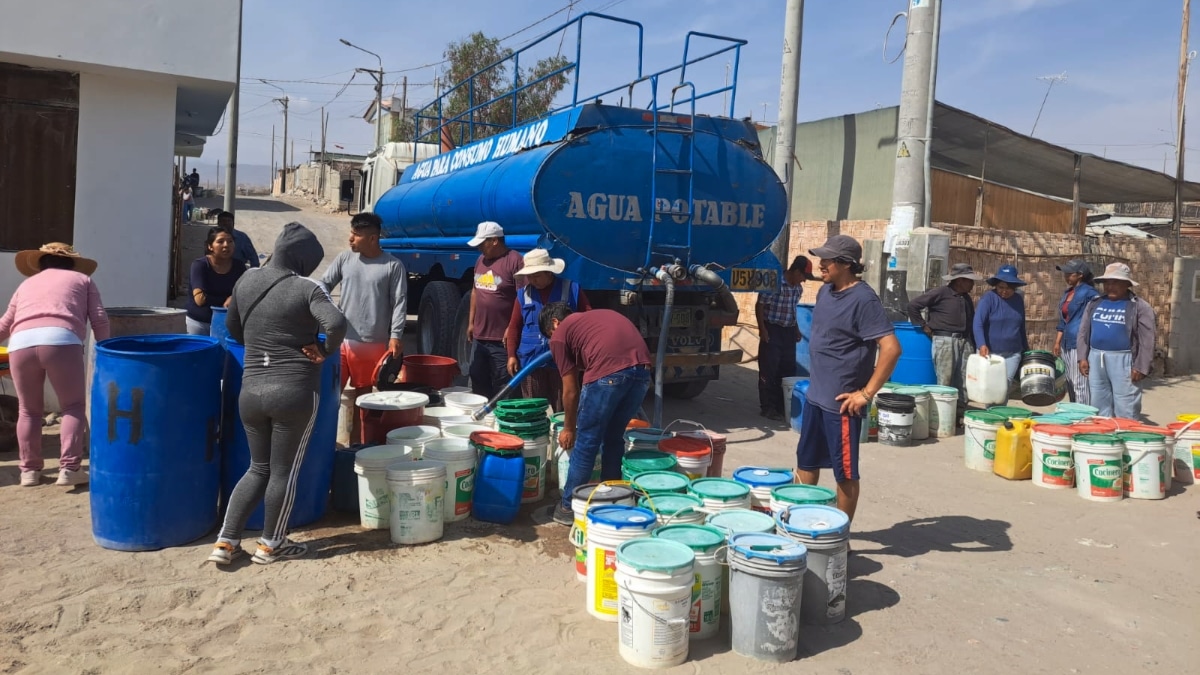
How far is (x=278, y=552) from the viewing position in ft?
14.5

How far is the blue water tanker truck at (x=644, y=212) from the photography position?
732 centimetres

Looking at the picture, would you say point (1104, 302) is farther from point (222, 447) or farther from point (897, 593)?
point (222, 447)

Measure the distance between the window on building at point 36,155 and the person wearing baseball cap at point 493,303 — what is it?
4346 mm

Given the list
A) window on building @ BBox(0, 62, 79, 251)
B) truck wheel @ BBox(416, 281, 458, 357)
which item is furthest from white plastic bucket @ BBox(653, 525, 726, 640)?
window on building @ BBox(0, 62, 79, 251)

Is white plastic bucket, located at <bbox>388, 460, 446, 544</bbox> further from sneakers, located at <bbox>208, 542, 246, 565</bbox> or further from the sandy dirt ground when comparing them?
sneakers, located at <bbox>208, 542, 246, 565</bbox>

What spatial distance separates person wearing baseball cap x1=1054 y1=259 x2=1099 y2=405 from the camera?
27.7ft

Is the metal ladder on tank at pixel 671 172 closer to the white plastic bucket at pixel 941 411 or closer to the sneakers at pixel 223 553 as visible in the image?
the white plastic bucket at pixel 941 411

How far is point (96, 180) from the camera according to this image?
8258 millimetres

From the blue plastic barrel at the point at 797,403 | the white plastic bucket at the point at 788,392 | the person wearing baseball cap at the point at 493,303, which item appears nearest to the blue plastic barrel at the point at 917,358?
the white plastic bucket at the point at 788,392

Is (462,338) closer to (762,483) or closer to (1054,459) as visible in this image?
(762,483)

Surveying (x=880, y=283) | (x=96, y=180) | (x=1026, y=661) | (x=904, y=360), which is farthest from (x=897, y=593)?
(x=96, y=180)

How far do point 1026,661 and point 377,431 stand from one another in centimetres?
393

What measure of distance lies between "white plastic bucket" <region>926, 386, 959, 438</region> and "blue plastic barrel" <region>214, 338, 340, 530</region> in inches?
240

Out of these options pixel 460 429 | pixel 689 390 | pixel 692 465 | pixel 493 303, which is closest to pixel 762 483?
pixel 692 465
